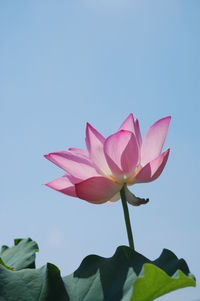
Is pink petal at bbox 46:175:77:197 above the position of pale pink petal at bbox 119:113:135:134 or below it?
below

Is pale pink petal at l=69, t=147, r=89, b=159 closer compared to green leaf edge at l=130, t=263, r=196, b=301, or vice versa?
green leaf edge at l=130, t=263, r=196, b=301

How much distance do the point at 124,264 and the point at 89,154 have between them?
0.33 metres

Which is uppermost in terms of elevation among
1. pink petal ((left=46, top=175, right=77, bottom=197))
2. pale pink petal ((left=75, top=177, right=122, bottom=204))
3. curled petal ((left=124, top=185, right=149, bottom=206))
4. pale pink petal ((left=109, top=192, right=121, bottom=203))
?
pink petal ((left=46, top=175, right=77, bottom=197))

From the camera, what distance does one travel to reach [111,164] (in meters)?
1.17

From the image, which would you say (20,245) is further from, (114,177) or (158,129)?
(158,129)

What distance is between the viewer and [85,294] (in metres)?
1.05

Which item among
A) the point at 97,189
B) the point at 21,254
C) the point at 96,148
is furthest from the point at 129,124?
the point at 21,254

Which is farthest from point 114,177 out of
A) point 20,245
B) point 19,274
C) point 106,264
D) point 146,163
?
point 20,245

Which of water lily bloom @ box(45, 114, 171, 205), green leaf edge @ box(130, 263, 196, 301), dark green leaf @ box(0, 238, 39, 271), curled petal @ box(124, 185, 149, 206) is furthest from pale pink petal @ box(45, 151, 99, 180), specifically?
dark green leaf @ box(0, 238, 39, 271)

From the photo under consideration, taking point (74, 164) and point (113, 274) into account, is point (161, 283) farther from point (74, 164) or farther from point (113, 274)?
point (74, 164)

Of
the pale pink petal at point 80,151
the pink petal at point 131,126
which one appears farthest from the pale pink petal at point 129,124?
the pale pink petal at point 80,151

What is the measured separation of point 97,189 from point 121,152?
121 millimetres

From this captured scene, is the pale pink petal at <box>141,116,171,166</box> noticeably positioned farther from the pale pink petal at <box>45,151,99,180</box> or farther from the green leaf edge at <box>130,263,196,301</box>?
the green leaf edge at <box>130,263,196,301</box>

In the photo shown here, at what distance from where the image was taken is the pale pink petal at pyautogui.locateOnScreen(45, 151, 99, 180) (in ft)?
3.72
